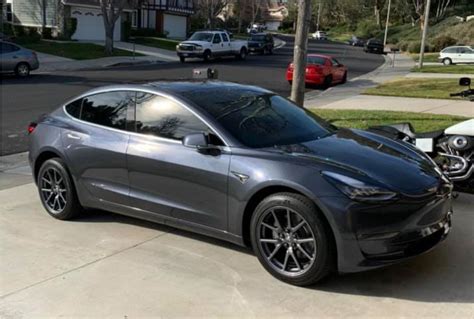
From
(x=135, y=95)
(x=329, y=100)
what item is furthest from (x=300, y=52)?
(x=329, y=100)

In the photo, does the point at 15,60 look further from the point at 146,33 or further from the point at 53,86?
the point at 146,33

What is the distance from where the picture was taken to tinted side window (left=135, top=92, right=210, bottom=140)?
16.5 feet

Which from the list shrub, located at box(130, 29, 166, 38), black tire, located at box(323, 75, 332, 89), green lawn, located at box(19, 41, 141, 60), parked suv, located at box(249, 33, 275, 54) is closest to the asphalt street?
black tire, located at box(323, 75, 332, 89)

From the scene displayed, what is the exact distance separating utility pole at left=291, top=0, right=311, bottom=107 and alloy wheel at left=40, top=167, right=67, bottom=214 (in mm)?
5514

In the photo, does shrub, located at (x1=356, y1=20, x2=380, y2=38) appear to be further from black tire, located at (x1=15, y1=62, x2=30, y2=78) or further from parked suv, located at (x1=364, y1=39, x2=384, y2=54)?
black tire, located at (x1=15, y1=62, x2=30, y2=78)

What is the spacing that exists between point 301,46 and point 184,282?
666cm

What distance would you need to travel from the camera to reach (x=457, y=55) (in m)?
42.2

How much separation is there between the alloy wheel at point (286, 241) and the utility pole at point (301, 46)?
620cm

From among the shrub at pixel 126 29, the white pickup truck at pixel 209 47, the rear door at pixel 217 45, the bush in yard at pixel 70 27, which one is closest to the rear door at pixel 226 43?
the white pickup truck at pixel 209 47

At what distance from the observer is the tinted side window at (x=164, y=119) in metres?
5.03

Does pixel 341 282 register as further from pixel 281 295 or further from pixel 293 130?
pixel 293 130

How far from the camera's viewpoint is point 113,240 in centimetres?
534

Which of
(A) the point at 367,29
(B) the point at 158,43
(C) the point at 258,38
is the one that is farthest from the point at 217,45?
(A) the point at 367,29

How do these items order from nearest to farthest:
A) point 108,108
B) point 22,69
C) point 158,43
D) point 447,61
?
point 108,108 < point 22,69 < point 447,61 < point 158,43
